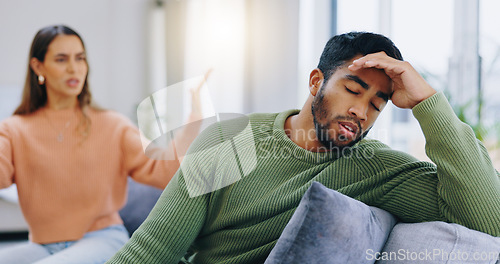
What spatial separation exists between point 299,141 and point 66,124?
1.15 m

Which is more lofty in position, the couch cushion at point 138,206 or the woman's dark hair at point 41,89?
the woman's dark hair at point 41,89

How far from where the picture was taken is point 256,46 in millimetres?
4020

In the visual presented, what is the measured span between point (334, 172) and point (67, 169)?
1.21 meters

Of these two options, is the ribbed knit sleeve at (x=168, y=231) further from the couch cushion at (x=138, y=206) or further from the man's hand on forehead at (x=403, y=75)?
the couch cushion at (x=138, y=206)

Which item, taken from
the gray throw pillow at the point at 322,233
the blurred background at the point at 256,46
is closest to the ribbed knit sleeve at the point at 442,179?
the gray throw pillow at the point at 322,233

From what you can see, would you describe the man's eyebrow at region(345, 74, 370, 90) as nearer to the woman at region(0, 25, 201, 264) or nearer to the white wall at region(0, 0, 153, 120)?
the woman at region(0, 25, 201, 264)

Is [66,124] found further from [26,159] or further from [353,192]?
[353,192]

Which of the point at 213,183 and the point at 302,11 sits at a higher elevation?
the point at 302,11

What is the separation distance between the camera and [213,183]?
125 cm

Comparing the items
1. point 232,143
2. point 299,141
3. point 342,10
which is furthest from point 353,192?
point 342,10

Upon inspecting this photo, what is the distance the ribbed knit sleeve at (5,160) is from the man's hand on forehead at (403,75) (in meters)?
1.43

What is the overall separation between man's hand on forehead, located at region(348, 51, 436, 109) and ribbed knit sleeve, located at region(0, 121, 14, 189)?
1.43 meters

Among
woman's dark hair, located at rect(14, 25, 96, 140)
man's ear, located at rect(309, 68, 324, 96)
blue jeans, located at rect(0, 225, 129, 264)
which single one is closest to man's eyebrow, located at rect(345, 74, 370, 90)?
man's ear, located at rect(309, 68, 324, 96)

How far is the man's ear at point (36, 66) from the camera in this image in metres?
1.97
